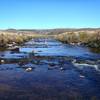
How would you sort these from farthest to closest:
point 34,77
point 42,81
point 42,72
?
point 42,72 < point 34,77 < point 42,81

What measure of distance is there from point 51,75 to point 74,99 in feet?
28.6

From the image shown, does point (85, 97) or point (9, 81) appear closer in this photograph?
point (85, 97)

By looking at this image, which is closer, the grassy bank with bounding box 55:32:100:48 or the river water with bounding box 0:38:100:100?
the river water with bounding box 0:38:100:100

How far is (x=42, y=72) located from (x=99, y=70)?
600 centimetres

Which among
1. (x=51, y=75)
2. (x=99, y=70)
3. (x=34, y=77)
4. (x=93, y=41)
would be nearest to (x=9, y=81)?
(x=34, y=77)

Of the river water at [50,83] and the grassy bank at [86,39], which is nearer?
the river water at [50,83]

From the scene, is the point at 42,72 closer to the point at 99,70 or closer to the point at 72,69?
the point at 72,69

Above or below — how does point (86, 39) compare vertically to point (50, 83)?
below

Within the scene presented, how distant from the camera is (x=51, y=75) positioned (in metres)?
27.2

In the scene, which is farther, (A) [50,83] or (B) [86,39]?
(B) [86,39]

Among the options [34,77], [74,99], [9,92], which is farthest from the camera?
[34,77]

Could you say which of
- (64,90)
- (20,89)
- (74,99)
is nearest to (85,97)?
(74,99)

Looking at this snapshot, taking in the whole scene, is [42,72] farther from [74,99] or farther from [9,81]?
[74,99]

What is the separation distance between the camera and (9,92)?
814 inches
